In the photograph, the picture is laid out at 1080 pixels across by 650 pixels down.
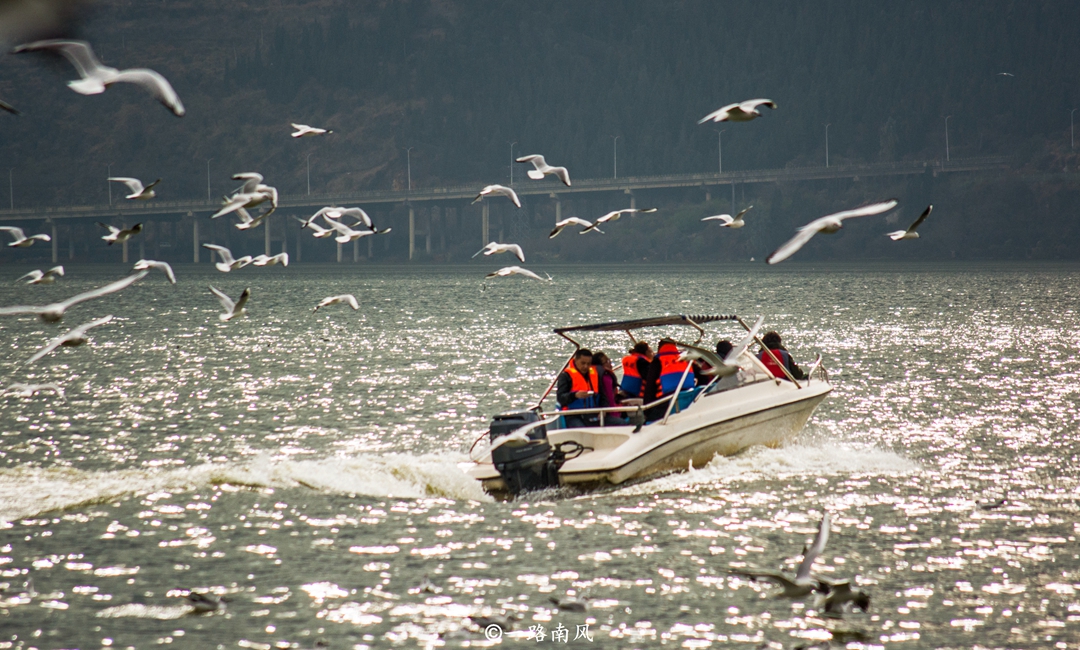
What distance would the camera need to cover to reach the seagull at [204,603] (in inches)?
469

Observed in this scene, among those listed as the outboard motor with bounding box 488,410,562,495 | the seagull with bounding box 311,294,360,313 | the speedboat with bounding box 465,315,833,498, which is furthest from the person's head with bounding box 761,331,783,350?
the seagull with bounding box 311,294,360,313

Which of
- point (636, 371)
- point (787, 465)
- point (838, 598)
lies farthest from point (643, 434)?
point (838, 598)

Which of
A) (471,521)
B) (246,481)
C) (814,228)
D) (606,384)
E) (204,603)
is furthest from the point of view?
(246,481)

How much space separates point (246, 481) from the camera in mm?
18422

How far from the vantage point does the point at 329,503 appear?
17.1 metres

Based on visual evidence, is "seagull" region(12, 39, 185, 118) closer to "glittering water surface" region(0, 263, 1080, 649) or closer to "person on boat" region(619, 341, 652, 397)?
"glittering water surface" region(0, 263, 1080, 649)

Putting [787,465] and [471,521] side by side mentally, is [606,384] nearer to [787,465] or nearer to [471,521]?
[471,521]

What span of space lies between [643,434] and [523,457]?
213 cm

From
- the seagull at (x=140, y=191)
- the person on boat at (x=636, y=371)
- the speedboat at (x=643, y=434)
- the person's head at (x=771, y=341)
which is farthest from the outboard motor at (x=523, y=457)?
the seagull at (x=140, y=191)

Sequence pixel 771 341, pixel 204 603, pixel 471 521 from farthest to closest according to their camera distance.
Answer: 1. pixel 771 341
2. pixel 471 521
3. pixel 204 603

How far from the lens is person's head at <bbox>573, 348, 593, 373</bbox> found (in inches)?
669

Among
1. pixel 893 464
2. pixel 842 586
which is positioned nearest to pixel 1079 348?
pixel 893 464

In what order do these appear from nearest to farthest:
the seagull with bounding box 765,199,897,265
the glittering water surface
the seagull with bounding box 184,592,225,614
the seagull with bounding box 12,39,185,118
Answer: the seagull with bounding box 12,39,185,118 < the seagull with bounding box 765,199,897,265 < the glittering water surface < the seagull with bounding box 184,592,225,614

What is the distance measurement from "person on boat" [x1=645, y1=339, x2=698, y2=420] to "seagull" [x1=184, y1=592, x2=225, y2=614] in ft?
25.5
